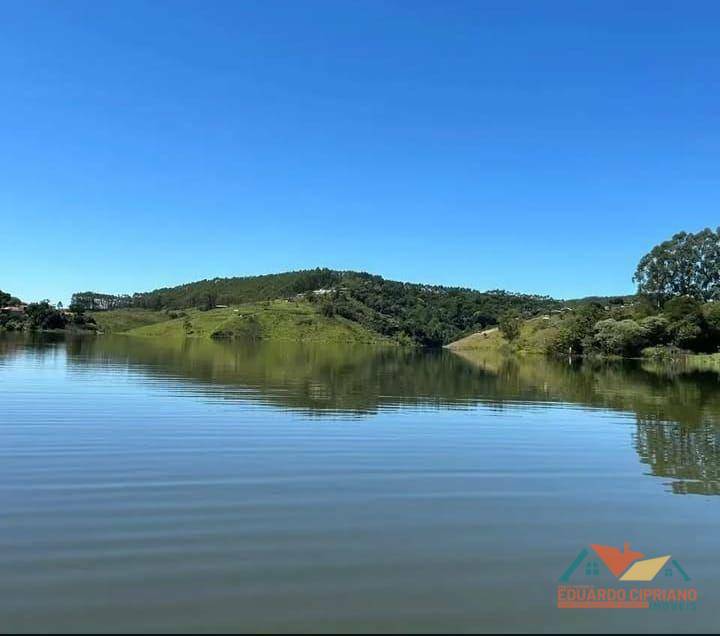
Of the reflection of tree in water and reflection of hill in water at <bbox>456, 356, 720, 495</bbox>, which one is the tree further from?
the reflection of tree in water

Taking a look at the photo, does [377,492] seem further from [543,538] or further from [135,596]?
[135,596]

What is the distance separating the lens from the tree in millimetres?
185500

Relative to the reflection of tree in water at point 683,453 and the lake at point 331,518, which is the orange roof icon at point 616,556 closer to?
the lake at point 331,518

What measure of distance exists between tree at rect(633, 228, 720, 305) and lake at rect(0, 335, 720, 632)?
175018mm

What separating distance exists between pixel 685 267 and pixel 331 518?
201922 millimetres

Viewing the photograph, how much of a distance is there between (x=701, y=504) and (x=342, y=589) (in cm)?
1148

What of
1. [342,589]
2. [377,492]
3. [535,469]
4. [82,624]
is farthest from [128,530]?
[535,469]

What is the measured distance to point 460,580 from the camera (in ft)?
35.2

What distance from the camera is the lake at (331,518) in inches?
373
